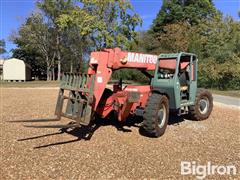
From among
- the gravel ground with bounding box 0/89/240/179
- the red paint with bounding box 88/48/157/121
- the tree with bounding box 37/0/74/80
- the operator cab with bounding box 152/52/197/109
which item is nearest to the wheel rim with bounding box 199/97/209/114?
the operator cab with bounding box 152/52/197/109

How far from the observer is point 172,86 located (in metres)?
7.58

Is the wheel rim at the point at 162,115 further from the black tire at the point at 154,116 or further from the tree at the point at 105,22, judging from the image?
the tree at the point at 105,22

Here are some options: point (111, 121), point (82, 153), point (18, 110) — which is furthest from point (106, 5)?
point (82, 153)

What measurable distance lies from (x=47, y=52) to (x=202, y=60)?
1106 inches

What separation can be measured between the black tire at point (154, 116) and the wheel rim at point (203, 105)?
8.66 ft

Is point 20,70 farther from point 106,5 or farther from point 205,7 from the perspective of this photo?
point 205,7

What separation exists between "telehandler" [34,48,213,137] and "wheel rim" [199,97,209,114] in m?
0.23

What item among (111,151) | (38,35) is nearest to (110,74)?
(111,151)

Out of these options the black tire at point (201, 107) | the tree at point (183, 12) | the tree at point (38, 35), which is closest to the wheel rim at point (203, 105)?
the black tire at point (201, 107)

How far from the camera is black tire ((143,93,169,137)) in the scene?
252 inches

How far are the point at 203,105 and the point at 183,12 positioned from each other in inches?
1699

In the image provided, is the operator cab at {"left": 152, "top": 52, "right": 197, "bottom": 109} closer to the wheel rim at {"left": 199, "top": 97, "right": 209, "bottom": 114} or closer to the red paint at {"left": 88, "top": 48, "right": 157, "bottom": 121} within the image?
the red paint at {"left": 88, "top": 48, "right": 157, "bottom": 121}

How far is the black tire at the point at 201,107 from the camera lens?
8.70 m

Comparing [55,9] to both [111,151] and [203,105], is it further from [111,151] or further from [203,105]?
[111,151]
